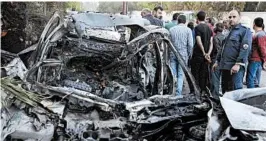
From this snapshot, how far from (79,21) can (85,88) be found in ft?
2.74

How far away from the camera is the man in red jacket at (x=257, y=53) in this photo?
577 centimetres

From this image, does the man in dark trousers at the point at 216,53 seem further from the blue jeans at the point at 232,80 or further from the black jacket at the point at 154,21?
the black jacket at the point at 154,21

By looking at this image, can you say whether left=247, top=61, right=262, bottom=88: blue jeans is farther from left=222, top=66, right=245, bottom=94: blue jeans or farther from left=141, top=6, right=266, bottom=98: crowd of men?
left=222, top=66, right=245, bottom=94: blue jeans

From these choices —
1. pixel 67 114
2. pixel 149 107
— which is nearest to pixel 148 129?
pixel 149 107

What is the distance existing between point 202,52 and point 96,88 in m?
2.17

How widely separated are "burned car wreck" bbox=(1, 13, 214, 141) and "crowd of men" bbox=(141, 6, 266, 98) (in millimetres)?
581

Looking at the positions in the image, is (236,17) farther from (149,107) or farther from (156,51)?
(149,107)

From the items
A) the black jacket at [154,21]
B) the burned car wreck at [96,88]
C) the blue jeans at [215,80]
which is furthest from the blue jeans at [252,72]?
the black jacket at [154,21]

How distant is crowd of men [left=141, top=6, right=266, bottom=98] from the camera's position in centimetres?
520

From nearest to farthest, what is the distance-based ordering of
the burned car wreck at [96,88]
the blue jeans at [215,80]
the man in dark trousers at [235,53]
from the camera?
1. the burned car wreck at [96,88]
2. the man in dark trousers at [235,53]
3. the blue jeans at [215,80]

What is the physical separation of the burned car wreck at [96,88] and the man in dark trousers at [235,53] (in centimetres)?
107

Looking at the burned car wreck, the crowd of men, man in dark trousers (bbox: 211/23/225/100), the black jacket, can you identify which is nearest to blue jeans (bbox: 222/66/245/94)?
the crowd of men

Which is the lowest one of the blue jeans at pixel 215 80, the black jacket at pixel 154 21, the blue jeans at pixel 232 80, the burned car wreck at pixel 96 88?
the blue jeans at pixel 215 80

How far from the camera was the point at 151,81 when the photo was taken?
A: 15.8ft
